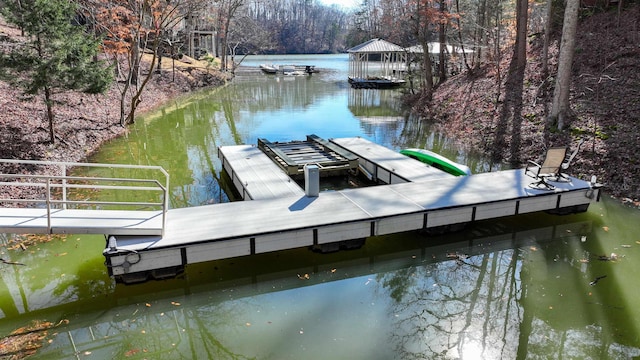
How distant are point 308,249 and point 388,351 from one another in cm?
254

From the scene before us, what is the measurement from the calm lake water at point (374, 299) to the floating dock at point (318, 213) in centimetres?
34

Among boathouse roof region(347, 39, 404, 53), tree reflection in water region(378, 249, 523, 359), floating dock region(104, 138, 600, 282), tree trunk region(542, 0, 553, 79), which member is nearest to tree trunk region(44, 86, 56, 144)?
floating dock region(104, 138, 600, 282)

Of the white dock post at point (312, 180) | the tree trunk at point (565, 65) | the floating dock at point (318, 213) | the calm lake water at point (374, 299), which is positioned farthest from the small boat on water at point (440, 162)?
the tree trunk at point (565, 65)

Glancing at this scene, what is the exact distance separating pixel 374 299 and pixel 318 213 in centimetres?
172

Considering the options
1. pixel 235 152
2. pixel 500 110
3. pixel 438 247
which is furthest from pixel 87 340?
pixel 500 110

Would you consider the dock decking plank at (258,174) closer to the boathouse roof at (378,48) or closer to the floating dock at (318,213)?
the floating dock at (318,213)

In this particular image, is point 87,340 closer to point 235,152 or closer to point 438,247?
point 438,247

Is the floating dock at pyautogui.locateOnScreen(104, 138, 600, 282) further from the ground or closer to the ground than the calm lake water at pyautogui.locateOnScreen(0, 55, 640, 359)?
further from the ground

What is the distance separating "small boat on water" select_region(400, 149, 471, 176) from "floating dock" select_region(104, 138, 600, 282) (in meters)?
0.40

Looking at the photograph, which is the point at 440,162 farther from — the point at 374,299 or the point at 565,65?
the point at 374,299

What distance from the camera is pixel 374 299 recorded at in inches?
221

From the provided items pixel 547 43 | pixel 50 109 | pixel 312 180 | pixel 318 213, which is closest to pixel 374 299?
pixel 318 213

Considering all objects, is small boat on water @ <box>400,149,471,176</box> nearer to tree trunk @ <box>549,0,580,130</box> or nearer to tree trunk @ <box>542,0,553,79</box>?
tree trunk @ <box>549,0,580,130</box>

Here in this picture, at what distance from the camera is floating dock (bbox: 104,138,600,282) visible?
5.73 meters
